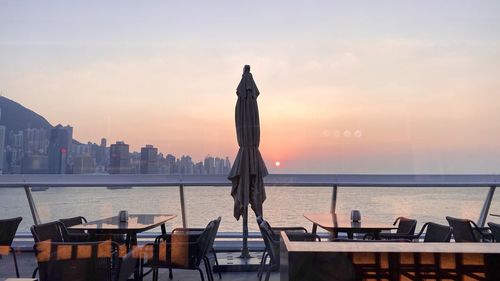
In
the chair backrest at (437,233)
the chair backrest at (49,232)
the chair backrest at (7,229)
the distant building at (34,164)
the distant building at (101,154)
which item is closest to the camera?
the chair backrest at (49,232)

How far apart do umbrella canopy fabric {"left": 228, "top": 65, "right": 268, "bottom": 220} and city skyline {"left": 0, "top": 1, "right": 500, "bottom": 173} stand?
0.34 metres

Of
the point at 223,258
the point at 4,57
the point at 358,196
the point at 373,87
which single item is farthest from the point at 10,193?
the point at 373,87

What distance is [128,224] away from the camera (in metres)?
4.95

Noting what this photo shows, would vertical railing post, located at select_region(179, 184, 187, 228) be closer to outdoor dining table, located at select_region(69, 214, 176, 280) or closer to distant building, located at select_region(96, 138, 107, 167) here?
outdoor dining table, located at select_region(69, 214, 176, 280)

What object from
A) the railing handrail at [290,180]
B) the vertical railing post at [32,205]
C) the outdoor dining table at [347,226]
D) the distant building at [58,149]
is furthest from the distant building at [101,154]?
the outdoor dining table at [347,226]

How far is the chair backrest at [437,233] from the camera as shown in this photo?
14.0ft

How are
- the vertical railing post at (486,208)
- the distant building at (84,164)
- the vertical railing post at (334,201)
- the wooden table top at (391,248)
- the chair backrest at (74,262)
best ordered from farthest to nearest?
the distant building at (84,164), the vertical railing post at (334,201), the vertical railing post at (486,208), the chair backrest at (74,262), the wooden table top at (391,248)

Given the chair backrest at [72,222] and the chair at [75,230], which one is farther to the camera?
the chair backrest at [72,222]

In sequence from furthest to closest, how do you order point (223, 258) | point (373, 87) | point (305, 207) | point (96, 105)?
point (96, 105) → point (373, 87) → point (305, 207) → point (223, 258)

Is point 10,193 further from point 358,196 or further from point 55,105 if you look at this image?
point 358,196

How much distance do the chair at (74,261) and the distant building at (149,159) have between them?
266 inches

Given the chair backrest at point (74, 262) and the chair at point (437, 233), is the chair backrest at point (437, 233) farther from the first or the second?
the chair backrest at point (74, 262)

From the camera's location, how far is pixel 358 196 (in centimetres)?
795

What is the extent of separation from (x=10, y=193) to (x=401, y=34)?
Result: 774cm
